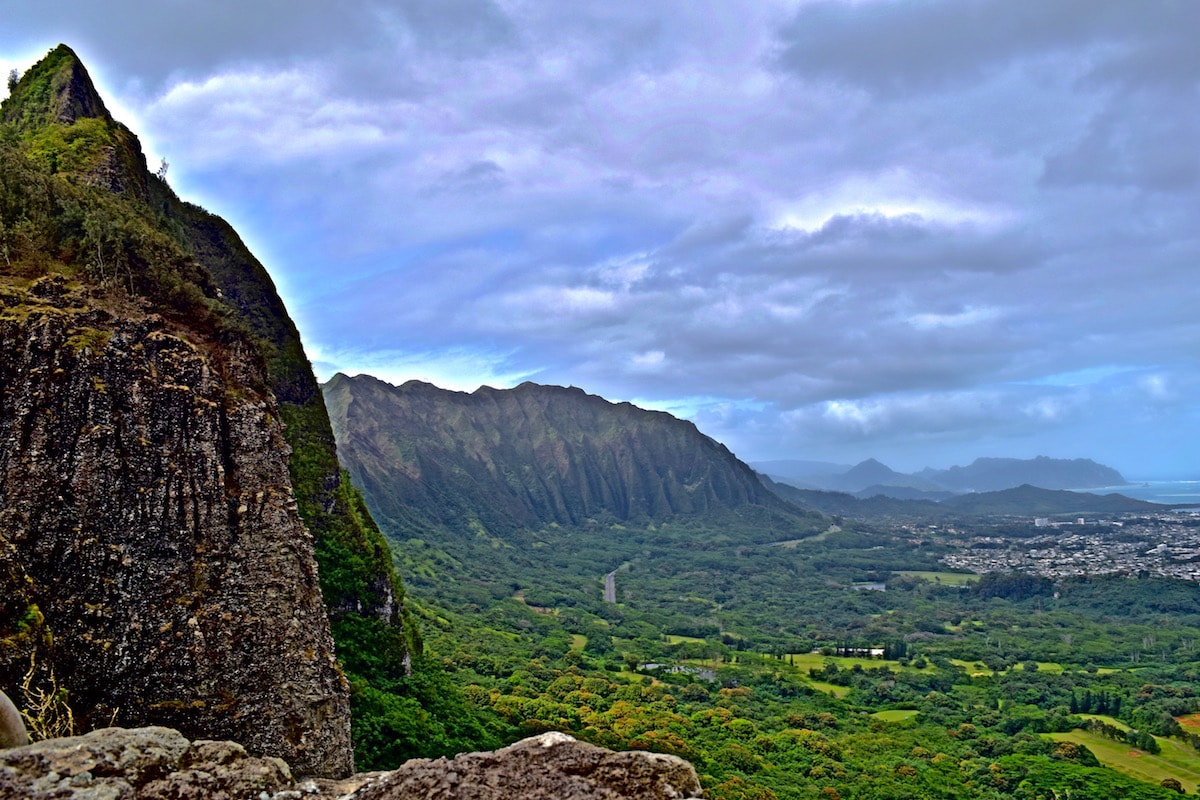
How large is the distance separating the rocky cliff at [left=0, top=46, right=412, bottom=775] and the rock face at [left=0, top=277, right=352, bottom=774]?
34 millimetres

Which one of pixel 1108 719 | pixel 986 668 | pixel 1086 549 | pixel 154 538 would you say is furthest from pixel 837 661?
pixel 1086 549

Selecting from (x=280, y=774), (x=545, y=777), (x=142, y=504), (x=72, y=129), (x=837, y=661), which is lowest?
(x=837, y=661)

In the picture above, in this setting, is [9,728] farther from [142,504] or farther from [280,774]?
[142,504]

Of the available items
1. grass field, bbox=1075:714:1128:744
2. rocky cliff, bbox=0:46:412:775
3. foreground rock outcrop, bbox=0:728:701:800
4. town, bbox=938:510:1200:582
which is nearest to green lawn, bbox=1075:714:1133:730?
grass field, bbox=1075:714:1128:744

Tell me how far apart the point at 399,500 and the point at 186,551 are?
125875 millimetres

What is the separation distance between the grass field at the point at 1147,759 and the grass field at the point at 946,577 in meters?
73.8

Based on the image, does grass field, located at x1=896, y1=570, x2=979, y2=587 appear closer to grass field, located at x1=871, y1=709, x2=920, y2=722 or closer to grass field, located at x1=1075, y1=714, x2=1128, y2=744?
grass field, located at x1=1075, y1=714, x2=1128, y2=744

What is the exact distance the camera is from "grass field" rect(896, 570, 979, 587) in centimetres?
12644

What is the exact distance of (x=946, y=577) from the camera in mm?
134125

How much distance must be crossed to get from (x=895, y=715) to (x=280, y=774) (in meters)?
63.1

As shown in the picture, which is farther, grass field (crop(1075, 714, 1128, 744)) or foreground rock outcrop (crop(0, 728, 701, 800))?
grass field (crop(1075, 714, 1128, 744))

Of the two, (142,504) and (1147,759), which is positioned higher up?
(142,504)

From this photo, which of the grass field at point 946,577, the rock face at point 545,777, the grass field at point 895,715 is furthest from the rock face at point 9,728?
the grass field at point 946,577

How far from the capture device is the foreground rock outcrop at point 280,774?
251 inches
